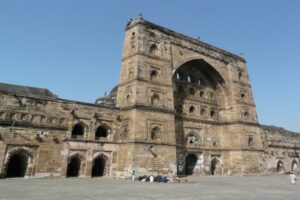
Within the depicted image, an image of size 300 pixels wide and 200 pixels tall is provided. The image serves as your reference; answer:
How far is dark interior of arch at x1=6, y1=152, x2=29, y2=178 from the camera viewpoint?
18125mm

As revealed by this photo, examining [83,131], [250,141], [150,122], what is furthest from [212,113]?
[83,131]

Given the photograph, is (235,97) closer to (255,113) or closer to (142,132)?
(255,113)

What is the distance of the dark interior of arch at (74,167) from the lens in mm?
20000

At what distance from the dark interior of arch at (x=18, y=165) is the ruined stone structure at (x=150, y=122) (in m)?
0.07

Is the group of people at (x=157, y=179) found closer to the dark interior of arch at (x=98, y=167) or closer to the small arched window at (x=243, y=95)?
the dark interior of arch at (x=98, y=167)

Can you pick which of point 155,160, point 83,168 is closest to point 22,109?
point 83,168

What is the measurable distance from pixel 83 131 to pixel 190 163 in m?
11.3

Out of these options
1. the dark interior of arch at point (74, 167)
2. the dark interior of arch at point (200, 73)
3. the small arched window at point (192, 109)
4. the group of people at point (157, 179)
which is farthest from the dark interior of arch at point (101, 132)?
the dark interior of arch at point (200, 73)

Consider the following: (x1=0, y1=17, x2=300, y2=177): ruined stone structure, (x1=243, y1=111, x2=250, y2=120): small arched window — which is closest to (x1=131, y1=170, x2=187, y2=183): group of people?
(x1=0, y1=17, x2=300, y2=177): ruined stone structure

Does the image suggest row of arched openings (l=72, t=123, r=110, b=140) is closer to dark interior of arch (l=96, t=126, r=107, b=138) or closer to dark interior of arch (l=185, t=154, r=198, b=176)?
dark interior of arch (l=96, t=126, r=107, b=138)

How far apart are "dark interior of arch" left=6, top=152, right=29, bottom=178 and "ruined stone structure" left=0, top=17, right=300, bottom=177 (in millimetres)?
69

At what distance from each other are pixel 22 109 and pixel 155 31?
1307 centimetres

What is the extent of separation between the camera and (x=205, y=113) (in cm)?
2825

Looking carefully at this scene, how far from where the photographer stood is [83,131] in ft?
67.5
